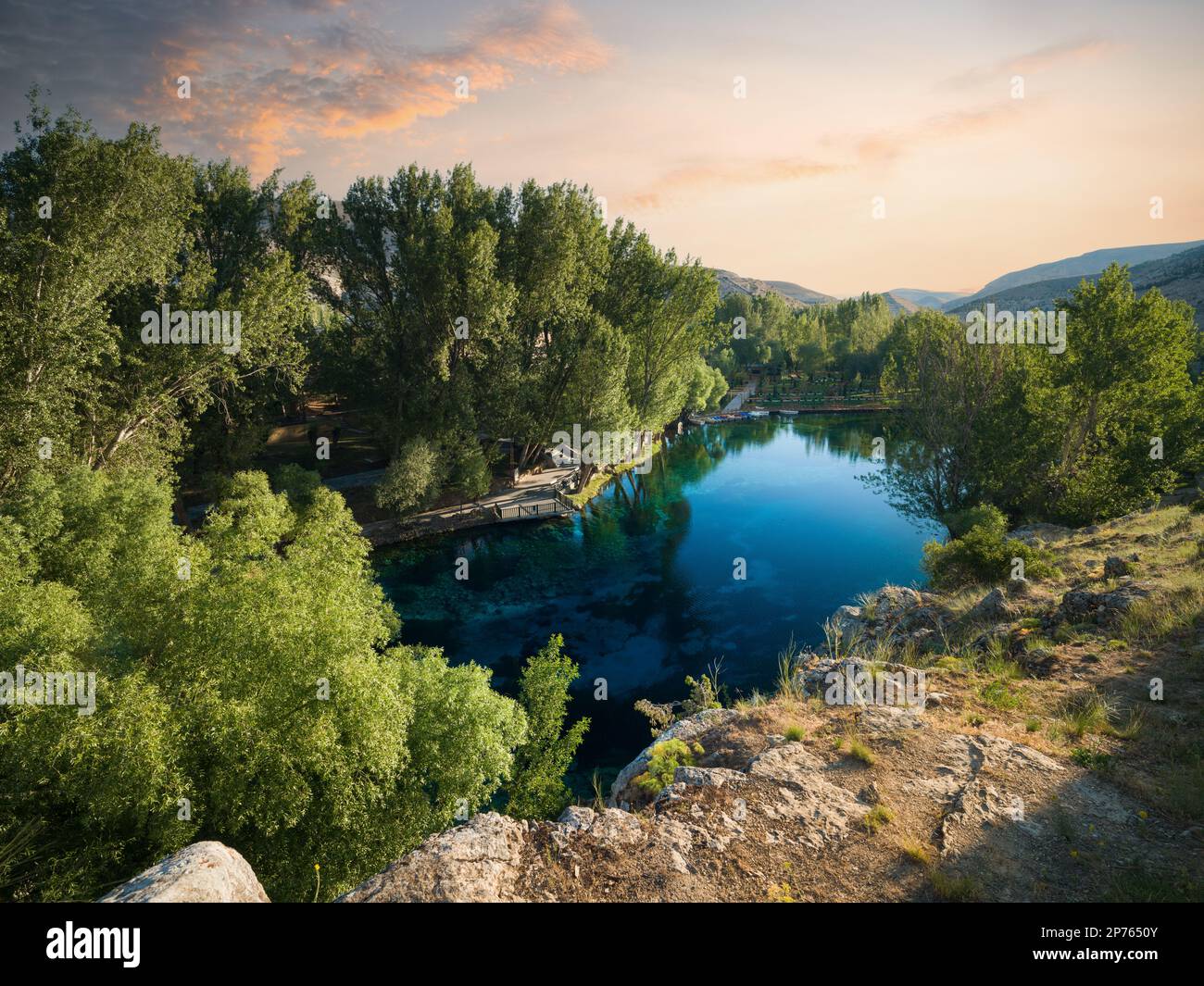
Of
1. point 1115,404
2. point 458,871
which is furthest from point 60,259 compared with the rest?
point 1115,404

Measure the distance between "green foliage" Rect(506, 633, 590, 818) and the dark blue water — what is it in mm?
3024

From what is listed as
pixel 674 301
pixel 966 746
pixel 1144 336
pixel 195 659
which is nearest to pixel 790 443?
pixel 674 301

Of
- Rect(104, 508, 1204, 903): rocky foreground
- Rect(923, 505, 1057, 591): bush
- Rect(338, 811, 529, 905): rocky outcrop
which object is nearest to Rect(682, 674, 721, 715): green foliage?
Rect(104, 508, 1204, 903): rocky foreground

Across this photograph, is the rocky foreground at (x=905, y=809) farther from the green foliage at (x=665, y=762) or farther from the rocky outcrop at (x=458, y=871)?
the green foliage at (x=665, y=762)

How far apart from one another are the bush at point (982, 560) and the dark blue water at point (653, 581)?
6350mm

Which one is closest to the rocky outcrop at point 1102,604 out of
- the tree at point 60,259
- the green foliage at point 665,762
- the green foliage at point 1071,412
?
the green foliage at point 665,762

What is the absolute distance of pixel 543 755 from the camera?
55.7 ft

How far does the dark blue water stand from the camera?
25125mm

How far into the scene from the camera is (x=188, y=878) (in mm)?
6203

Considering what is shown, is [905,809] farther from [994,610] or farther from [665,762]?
[994,610]

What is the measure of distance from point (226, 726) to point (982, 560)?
25.3 metres

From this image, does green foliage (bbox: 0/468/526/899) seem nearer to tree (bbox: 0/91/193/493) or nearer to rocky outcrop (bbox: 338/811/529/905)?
rocky outcrop (bbox: 338/811/529/905)

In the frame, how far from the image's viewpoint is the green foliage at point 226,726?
9281mm
